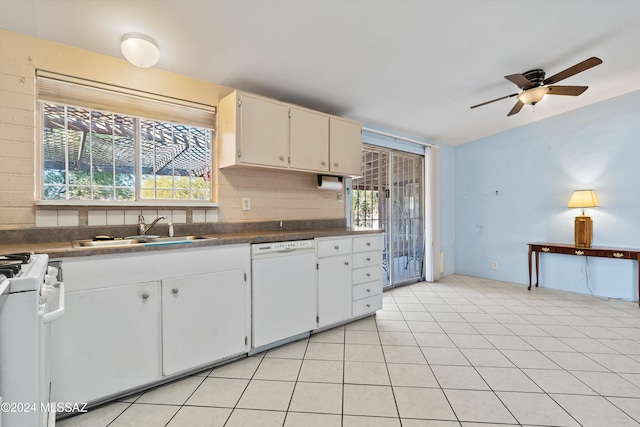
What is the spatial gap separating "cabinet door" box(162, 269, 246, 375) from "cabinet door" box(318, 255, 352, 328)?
755 mm

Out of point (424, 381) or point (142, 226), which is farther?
point (142, 226)

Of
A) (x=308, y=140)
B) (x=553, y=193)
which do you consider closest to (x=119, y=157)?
(x=308, y=140)

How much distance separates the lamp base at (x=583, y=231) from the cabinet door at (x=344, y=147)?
120 inches

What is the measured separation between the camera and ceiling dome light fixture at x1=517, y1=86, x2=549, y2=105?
287cm

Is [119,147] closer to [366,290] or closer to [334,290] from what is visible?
[334,290]

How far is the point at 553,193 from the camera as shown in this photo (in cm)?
429

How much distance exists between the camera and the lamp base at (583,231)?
12.4 ft

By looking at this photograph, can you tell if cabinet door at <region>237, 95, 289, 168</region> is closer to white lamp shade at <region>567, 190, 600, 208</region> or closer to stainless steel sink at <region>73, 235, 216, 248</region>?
stainless steel sink at <region>73, 235, 216, 248</region>

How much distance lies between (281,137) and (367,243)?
1355 mm

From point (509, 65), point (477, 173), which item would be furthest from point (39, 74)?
point (477, 173)

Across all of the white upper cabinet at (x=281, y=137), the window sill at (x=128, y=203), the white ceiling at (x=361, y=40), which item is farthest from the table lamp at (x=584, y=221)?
the window sill at (x=128, y=203)

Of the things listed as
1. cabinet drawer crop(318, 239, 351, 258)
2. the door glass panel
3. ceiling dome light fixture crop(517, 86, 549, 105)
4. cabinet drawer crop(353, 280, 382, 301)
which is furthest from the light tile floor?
ceiling dome light fixture crop(517, 86, 549, 105)

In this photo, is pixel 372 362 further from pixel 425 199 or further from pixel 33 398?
pixel 425 199

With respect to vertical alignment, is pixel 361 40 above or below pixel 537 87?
above
